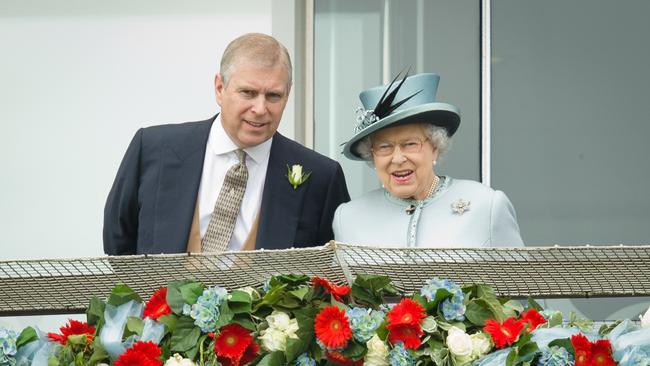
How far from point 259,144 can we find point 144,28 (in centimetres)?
261

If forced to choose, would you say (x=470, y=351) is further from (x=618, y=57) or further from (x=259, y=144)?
(x=618, y=57)

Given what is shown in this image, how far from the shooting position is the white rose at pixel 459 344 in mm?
2318

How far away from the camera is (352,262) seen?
2430 millimetres

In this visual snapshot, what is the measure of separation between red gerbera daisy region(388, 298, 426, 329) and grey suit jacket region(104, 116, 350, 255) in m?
1.33

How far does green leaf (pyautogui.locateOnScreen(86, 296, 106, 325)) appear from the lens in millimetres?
2475

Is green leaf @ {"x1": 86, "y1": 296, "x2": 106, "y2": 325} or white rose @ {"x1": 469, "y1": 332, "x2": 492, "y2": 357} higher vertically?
green leaf @ {"x1": 86, "y1": 296, "x2": 106, "y2": 325}

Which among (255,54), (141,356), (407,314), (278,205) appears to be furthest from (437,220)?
(141,356)

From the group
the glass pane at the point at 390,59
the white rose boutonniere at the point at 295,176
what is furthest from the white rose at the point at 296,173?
the glass pane at the point at 390,59

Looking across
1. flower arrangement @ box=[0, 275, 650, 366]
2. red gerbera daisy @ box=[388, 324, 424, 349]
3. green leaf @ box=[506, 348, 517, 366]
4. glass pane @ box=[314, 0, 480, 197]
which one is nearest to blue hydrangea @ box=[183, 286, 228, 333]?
flower arrangement @ box=[0, 275, 650, 366]

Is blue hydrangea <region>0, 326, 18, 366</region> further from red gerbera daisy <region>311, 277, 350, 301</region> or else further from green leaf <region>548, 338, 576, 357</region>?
green leaf <region>548, 338, 576, 357</region>

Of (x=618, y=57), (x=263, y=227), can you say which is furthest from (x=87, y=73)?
(x=263, y=227)

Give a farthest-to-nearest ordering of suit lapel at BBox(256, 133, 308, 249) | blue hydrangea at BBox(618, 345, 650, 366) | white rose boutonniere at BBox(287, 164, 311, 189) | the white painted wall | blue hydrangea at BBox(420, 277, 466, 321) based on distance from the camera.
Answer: the white painted wall, white rose boutonniere at BBox(287, 164, 311, 189), suit lapel at BBox(256, 133, 308, 249), blue hydrangea at BBox(420, 277, 466, 321), blue hydrangea at BBox(618, 345, 650, 366)

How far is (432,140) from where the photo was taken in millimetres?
3678

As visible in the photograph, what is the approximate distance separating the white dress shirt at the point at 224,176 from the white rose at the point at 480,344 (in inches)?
56.7
